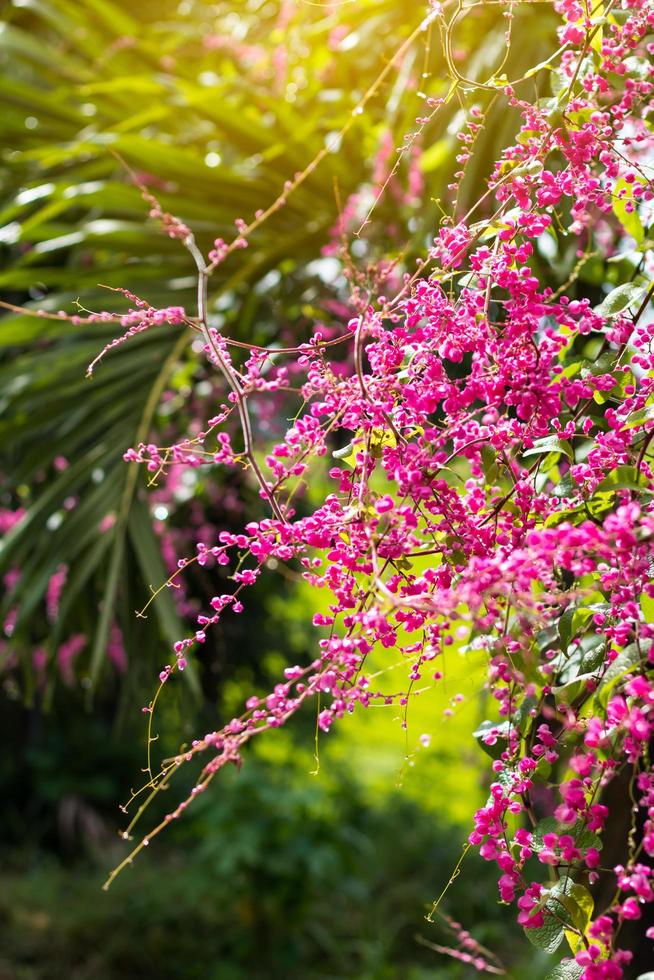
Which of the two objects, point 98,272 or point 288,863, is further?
point 288,863

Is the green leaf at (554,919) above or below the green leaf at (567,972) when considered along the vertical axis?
above

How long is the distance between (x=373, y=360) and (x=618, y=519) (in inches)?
7.1

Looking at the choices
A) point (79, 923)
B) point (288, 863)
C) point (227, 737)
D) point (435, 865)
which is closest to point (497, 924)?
point (435, 865)

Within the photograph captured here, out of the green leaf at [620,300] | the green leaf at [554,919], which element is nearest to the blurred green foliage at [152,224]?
the green leaf at [620,300]

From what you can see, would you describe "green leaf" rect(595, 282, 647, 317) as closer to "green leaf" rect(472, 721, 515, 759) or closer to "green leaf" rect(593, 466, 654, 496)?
"green leaf" rect(593, 466, 654, 496)

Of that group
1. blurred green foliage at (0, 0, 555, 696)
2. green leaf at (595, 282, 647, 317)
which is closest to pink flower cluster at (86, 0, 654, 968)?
green leaf at (595, 282, 647, 317)

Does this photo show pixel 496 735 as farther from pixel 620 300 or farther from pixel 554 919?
pixel 620 300

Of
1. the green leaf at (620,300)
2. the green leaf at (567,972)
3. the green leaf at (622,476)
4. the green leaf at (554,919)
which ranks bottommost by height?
the green leaf at (567,972)

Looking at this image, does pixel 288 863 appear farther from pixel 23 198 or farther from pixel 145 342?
pixel 23 198

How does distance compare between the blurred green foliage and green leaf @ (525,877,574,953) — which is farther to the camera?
the blurred green foliage

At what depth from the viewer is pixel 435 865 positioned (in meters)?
3.32

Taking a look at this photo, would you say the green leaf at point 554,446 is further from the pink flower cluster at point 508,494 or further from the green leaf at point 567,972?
the green leaf at point 567,972

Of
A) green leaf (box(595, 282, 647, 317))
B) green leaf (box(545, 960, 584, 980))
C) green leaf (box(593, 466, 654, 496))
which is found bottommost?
green leaf (box(545, 960, 584, 980))

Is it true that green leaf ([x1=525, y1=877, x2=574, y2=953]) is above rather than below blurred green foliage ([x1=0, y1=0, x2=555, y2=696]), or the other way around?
below
